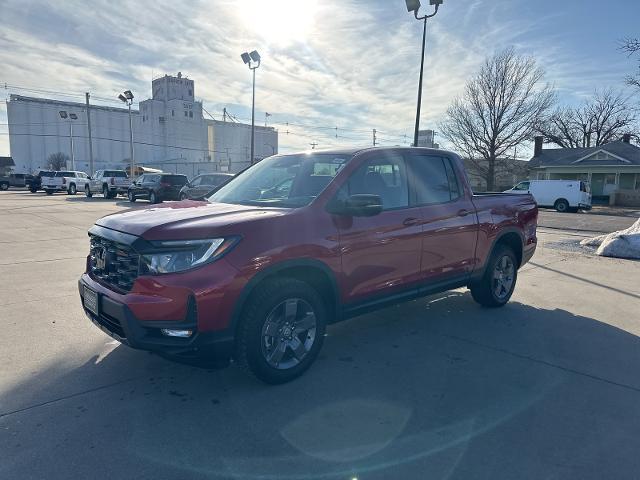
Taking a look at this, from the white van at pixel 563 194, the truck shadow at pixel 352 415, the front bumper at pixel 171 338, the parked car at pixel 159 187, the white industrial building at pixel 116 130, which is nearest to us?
the truck shadow at pixel 352 415

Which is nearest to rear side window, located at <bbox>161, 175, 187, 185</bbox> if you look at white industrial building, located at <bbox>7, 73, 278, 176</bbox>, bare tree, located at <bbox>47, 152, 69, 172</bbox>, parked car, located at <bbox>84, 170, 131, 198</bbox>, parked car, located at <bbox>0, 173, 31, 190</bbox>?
parked car, located at <bbox>84, 170, 131, 198</bbox>

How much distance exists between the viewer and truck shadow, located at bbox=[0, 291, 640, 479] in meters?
2.61

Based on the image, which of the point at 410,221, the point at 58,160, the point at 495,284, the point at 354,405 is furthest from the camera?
the point at 58,160

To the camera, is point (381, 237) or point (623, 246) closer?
point (381, 237)

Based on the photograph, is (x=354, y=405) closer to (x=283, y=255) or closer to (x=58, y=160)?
(x=283, y=255)

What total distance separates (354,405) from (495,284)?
10.6ft

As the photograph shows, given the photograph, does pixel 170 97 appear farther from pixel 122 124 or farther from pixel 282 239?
pixel 282 239

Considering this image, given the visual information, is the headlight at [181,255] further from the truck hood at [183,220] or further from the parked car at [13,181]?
the parked car at [13,181]

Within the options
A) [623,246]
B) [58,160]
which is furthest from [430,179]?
[58,160]

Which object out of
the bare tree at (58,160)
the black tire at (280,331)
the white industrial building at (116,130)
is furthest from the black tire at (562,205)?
the bare tree at (58,160)

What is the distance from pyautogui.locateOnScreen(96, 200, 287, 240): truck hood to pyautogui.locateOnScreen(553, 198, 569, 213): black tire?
28.6m

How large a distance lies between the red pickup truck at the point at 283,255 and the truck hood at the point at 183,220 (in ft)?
0.04

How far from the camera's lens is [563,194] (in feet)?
91.5

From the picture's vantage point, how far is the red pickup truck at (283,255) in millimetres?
3076
